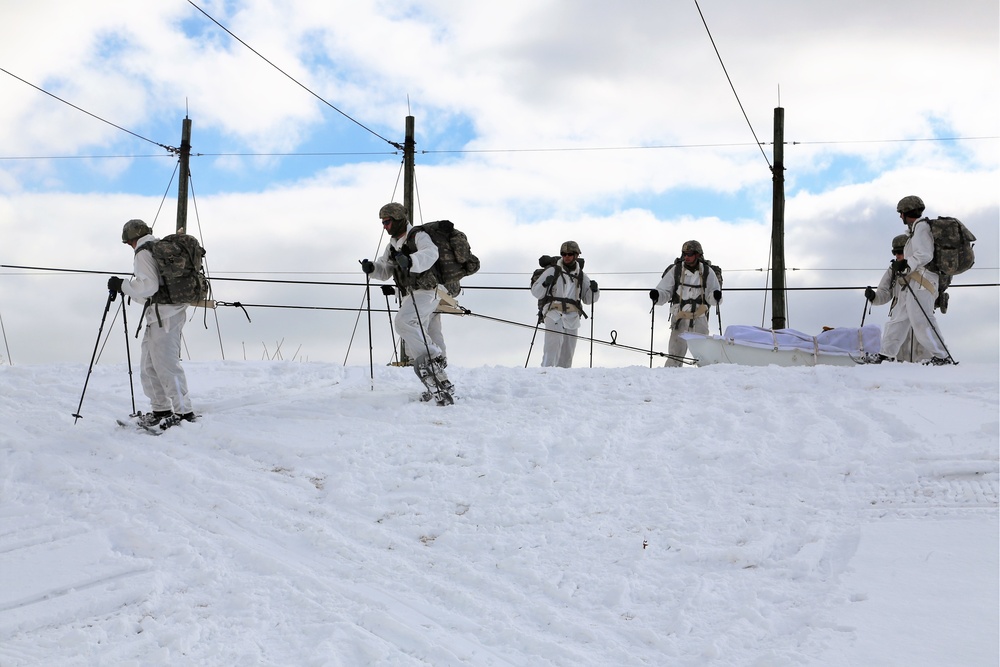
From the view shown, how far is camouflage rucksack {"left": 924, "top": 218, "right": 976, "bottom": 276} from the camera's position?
1098cm

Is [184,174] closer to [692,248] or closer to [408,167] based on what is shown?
[408,167]

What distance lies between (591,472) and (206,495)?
2.97m

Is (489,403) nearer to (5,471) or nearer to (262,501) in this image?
(262,501)

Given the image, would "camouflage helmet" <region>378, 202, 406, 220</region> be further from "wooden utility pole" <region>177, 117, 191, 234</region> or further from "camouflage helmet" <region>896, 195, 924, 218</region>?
"wooden utility pole" <region>177, 117, 191, 234</region>

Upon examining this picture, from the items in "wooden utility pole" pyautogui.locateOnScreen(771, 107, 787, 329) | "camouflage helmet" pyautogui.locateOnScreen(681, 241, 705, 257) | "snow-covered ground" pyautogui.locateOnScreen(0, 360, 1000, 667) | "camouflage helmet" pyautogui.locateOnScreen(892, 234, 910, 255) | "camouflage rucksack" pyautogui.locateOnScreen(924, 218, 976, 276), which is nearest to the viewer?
"snow-covered ground" pyautogui.locateOnScreen(0, 360, 1000, 667)

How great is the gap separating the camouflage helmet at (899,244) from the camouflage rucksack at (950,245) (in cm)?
118

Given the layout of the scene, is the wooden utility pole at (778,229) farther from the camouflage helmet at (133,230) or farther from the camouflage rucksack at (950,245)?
the camouflage helmet at (133,230)

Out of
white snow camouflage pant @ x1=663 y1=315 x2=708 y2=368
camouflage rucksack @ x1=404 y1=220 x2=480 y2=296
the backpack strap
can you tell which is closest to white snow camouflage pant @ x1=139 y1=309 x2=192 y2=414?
camouflage rucksack @ x1=404 y1=220 x2=480 y2=296

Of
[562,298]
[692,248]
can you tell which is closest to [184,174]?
[562,298]

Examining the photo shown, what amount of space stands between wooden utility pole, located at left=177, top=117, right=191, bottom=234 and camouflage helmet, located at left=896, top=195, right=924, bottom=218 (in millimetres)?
13793

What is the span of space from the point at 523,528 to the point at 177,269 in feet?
15.2

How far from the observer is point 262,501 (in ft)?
23.4

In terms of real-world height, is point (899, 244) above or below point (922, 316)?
above

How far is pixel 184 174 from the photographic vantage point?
19.5 meters
